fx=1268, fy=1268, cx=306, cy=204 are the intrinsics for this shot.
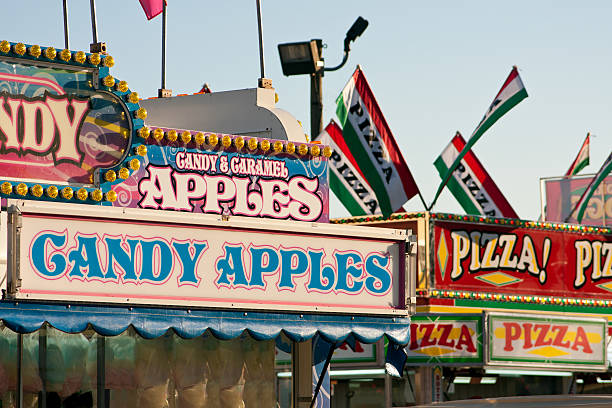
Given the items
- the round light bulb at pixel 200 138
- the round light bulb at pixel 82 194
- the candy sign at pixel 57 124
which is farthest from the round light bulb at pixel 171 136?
the round light bulb at pixel 82 194

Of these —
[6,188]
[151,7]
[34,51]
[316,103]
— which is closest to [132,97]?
[34,51]

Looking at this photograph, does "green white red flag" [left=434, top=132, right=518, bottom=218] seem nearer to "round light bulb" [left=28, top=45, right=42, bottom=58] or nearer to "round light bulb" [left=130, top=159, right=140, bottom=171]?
"round light bulb" [left=130, top=159, right=140, bottom=171]

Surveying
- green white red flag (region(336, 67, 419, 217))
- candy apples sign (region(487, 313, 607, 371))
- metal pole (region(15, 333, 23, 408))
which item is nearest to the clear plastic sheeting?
metal pole (region(15, 333, 23, 408))

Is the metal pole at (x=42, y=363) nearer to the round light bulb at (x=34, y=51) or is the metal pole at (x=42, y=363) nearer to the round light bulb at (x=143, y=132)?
the round light bulb at (x=143, y=132)

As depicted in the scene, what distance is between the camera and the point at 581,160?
34625 millimetres

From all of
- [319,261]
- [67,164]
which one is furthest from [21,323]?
[319,261]

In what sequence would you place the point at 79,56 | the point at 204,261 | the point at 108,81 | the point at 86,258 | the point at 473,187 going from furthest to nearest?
the point at 473,187 < the point at 108,81 < the point at 79,56 < the point at 204,261 < the point at 86,258

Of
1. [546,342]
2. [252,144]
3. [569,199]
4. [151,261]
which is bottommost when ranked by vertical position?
[546,342]

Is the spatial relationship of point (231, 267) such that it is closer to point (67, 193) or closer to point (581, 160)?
point (67, 193)

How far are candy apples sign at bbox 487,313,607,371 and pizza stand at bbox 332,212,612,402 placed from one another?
0.06 feet

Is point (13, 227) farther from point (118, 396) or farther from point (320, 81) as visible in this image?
point (320, 81)

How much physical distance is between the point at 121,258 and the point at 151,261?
1.14 feet

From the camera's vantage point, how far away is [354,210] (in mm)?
25391

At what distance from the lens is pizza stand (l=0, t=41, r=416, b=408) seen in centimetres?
1280
